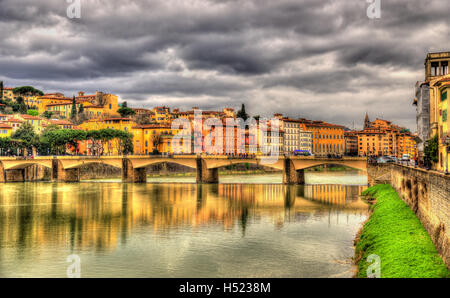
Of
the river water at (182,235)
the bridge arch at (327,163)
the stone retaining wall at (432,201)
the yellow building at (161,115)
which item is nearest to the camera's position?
the stone retaining wall at (432,201)

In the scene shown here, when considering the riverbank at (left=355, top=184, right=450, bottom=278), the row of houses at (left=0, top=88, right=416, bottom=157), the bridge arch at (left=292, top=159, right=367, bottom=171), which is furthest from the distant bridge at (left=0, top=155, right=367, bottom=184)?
the riverbank at (left=355, top=184, right=450, bottom=278)

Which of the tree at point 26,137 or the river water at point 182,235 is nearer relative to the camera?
→ the river water at point 182,235

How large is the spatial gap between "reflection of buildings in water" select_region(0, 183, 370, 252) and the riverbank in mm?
8673

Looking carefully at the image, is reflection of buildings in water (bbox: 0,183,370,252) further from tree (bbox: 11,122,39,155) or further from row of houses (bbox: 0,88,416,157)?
row of houses (bbox: 0,88,416,157)

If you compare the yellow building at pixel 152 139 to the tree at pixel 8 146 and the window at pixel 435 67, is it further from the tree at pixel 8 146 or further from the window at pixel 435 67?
the window at pixel 435 67

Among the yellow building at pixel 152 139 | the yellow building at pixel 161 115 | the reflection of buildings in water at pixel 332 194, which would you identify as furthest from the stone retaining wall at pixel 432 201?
the yellow building at pixel 161 115

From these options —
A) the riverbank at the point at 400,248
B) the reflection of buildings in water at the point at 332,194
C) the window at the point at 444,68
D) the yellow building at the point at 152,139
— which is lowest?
the reflection of buildings in water at the point at 332,194

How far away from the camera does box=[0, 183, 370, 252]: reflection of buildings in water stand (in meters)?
26.2

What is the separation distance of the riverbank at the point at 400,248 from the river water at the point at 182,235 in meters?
1.27

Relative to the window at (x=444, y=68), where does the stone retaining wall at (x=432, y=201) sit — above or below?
below

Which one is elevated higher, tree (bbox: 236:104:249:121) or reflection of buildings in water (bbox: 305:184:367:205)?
tree (bbox: 236:104:249:121)

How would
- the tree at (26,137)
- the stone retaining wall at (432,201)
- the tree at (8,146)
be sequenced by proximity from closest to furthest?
the stone retaining wall at (432,201) → the tree at (8,146) → the tree at (26,137)

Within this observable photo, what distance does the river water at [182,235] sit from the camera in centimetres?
1895

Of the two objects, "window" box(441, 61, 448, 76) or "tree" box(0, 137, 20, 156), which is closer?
"window" box(441, 61, 448, 76)
